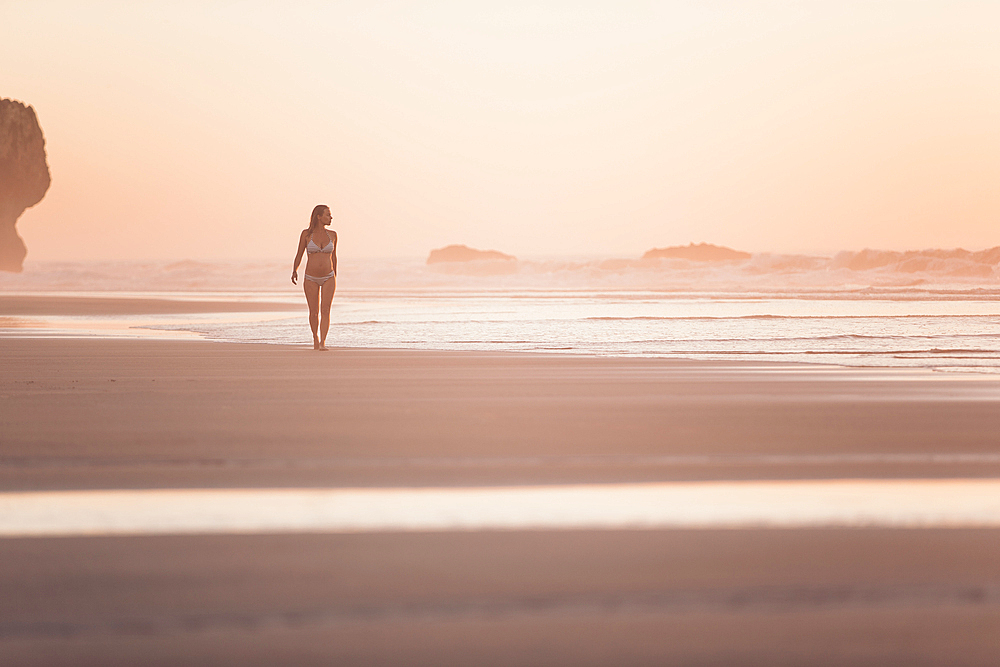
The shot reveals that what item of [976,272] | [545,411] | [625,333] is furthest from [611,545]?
[976,272]

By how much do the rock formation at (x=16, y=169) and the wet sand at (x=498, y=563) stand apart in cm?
9561

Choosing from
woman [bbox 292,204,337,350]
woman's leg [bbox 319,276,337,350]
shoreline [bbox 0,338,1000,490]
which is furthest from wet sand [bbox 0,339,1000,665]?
woman [bbox 292,204,337,350]

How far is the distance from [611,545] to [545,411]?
2.66 metres

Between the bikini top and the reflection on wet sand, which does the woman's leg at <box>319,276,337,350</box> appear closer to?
the bikini top

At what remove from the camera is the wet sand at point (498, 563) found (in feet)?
6.01

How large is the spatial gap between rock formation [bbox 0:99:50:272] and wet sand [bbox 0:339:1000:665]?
95.6m

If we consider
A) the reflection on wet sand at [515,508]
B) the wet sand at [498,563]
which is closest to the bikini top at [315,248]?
the wet sand at [498,563]

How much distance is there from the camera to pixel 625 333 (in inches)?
478

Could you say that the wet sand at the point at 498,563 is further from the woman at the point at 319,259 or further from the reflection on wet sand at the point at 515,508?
the woman at the point at 319,259

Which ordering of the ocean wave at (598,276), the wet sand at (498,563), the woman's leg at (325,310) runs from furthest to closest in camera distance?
Answer: the ocean wave at (598,276)
the woman's leg at (325,310)
the wet sand at (498,563)

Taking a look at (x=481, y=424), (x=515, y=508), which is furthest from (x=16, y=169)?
(x=515, y=508)

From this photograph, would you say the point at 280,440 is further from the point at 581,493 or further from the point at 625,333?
the point at 625,333

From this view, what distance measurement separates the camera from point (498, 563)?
234cm

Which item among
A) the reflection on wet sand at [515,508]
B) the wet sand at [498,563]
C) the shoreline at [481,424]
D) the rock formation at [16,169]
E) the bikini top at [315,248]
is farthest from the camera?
the rock formation at [16,169]
